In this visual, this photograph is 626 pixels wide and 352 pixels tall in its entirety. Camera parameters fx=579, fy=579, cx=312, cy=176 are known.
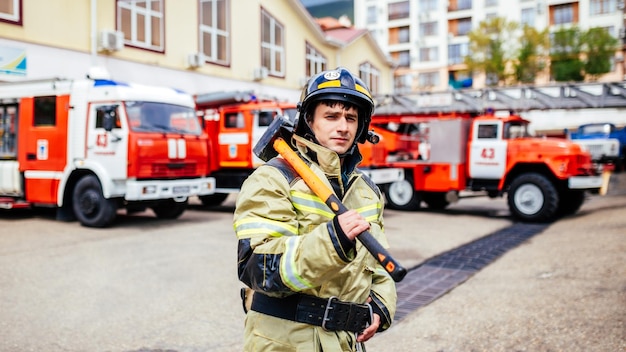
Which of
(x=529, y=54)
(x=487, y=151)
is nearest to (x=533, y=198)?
(x=487, y=151)

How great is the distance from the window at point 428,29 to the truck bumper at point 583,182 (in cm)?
4708

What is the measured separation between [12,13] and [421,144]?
31.8 feet

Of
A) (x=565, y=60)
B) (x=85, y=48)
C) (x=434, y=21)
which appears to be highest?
(x=434, y=21)

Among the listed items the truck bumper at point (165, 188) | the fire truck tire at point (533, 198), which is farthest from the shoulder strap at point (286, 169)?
the fire truck tire at point (533, 198)

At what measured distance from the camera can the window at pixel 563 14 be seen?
156 feet

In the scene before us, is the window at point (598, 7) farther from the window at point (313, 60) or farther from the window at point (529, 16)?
the window at point (313, 60)

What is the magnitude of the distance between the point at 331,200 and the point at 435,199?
40.1 ft

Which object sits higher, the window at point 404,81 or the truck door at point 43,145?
the window at point 404,81

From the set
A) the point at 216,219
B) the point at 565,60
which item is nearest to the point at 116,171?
the point at 216,219

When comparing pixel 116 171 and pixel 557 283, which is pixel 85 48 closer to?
pixel 116 171

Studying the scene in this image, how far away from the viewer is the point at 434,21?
55.7 meters

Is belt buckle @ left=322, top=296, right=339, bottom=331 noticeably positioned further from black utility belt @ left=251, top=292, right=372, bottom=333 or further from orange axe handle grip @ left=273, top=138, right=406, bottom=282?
orange axe handle grip @ left=273, top=138, right=406, bottom=282

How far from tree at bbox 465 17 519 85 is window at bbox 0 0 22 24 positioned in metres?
33.7

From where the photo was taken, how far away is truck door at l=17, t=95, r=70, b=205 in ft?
33.8
